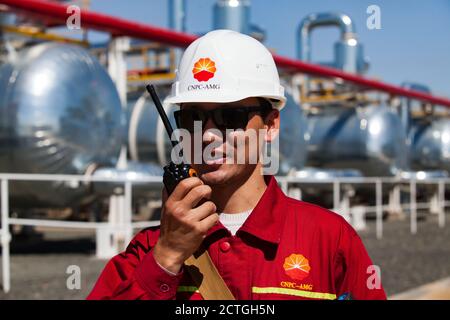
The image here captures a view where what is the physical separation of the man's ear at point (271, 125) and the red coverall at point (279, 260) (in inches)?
9.8

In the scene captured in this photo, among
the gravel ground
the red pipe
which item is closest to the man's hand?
the gravel ground

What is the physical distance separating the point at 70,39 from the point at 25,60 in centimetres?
312

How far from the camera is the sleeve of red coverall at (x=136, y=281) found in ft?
5.24

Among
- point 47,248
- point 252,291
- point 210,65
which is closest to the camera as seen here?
point 252,291

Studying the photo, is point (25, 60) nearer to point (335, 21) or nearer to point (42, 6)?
point (42, 6)

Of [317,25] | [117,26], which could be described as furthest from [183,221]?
[317,25]

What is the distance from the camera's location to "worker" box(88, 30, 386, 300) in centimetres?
165

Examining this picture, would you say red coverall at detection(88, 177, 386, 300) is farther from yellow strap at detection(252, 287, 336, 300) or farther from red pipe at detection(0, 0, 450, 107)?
red pipe at detection(0, 0, 450, 107)

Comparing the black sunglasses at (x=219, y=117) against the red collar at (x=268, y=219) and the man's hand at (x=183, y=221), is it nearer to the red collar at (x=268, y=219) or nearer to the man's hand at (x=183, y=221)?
the red collar at (x=268, y=219)

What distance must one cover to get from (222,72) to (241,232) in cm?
52

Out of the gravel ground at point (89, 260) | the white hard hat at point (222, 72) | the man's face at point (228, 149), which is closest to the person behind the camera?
the man's face at point (228, 149)

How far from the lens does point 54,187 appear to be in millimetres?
8695

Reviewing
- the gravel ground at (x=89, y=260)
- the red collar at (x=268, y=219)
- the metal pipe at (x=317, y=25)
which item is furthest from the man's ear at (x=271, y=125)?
the metal pipe at (x=317, y=25)
